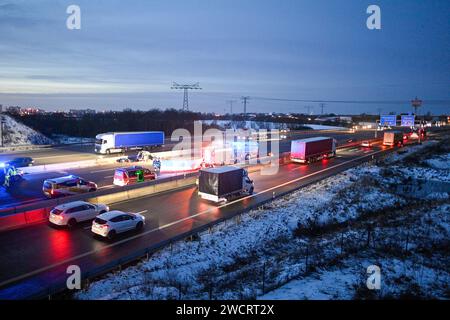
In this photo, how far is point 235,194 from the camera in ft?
82.8

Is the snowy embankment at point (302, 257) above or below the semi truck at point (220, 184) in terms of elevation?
below

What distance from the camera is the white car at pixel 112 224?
16969mm

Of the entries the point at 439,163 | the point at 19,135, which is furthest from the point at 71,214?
the point at 19,135

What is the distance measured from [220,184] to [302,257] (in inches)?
386

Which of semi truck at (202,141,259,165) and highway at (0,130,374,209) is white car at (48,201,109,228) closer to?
highway at (0,130,374,209)

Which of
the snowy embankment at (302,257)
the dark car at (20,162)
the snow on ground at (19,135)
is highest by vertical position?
the snow on ground at (19,135)

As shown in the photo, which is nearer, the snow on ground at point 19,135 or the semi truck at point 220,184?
the semi truck at point 220,184

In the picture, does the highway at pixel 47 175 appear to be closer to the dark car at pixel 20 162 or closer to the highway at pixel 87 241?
the dark car at pixel 20 162

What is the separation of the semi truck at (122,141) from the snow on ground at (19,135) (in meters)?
26.0

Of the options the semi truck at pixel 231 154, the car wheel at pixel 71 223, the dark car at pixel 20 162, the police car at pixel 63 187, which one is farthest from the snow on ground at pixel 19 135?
the car wheel at pixel 71 223

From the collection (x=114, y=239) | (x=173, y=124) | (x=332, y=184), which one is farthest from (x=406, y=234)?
(x=173, y=124)

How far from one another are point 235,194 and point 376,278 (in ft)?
46.5

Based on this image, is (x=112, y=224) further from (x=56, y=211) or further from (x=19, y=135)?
(x=19, y=135)
